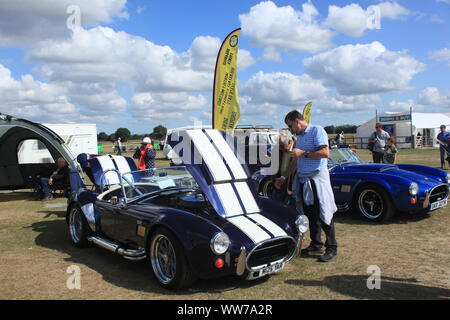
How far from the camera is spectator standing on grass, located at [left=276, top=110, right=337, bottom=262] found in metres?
5.21

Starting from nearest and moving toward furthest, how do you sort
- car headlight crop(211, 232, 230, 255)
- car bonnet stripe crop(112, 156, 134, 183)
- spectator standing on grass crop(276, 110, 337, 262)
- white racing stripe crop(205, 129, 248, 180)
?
car headlight crop(211, 232, 230, 255)
white racing stripe crop(205, 129, 248, 180)
spectator standing on grass crop(276, 110, 337, 262)
car bonnet stripe crop(112, 156, 134, 183)

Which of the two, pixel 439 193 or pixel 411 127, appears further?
pixel 411 127

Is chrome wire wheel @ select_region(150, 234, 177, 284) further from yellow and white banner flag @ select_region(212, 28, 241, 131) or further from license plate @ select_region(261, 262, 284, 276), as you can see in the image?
yellow and white banner flag @ select_region(212, 28, 241, 131)

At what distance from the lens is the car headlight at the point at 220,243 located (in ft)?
12.7

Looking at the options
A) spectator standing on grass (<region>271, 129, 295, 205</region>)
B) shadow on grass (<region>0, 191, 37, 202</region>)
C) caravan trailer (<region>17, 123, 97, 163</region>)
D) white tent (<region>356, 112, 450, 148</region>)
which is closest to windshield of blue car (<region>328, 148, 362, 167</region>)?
spectator standing on grass (<region>271, 129, 295, 205</region>)

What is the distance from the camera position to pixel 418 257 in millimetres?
5273

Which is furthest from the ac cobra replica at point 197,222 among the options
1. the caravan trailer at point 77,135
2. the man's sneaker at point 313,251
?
the caravan trailer at point 77,135

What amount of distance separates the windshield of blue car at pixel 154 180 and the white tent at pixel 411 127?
36.1 metres

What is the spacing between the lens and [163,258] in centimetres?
444

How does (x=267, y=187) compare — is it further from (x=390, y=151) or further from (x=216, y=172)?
(x=216, y=172)

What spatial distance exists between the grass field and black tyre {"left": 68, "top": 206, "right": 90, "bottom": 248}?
128 millimetres

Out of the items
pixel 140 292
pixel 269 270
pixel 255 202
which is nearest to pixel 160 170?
pixel 255 202

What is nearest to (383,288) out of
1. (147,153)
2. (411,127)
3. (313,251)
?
(313,251)

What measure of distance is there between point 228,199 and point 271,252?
82 centimetres
